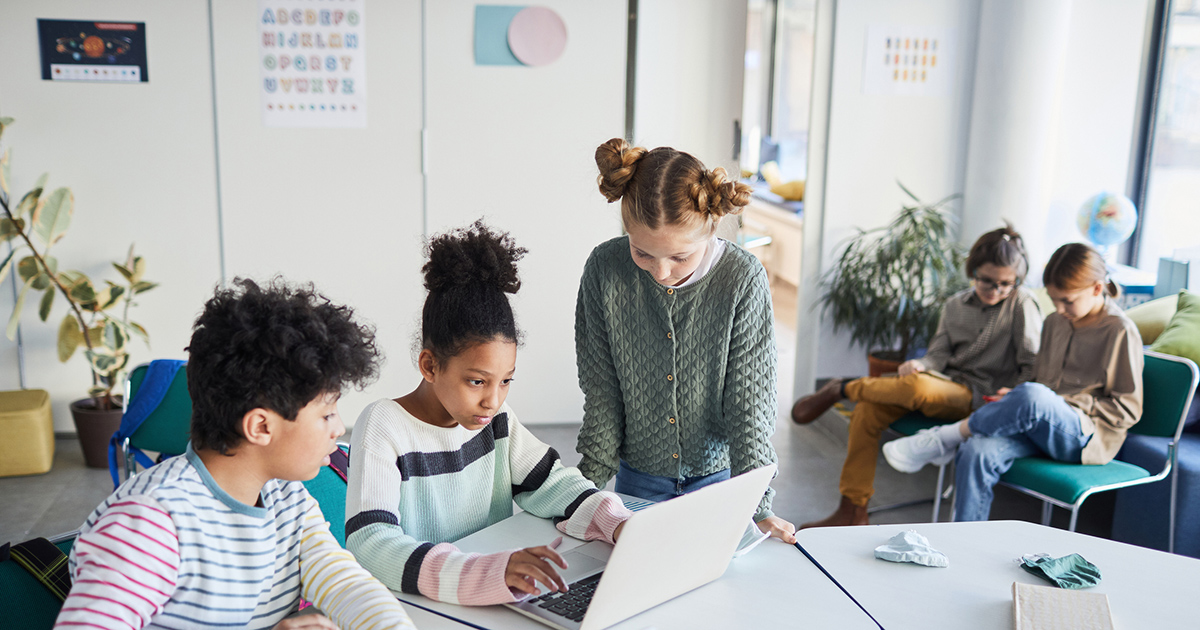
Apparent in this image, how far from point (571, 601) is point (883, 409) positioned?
7.30 feet

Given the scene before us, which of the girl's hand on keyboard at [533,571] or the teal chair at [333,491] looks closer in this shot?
the girl's hand on keyboard at [533,571]

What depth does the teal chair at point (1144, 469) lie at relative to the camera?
2564mm

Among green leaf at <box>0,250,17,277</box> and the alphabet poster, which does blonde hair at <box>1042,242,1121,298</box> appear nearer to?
the alphabet poster

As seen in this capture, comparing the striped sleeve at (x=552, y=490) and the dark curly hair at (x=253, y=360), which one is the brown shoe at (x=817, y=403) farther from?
the dark curly hair at (x=253, y=360)

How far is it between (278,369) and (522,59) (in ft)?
9.78

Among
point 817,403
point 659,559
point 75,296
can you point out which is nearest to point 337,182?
point 75,296

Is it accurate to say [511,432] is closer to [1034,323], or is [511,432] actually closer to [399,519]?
[399,519]

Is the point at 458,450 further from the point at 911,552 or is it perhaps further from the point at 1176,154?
the point at 1176,154

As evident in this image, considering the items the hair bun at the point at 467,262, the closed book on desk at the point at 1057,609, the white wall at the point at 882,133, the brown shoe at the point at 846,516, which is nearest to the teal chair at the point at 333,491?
the hair bun at the point at 467,262

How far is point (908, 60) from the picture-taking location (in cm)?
408

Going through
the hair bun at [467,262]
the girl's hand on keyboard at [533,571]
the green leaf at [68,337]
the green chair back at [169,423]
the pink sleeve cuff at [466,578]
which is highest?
the hair bun at [467,262]

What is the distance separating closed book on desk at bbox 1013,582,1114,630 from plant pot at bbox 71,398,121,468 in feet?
11.0

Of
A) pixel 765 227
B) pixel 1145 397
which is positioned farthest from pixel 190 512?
pixel 765 227

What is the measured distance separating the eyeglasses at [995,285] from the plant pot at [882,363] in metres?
0.70
